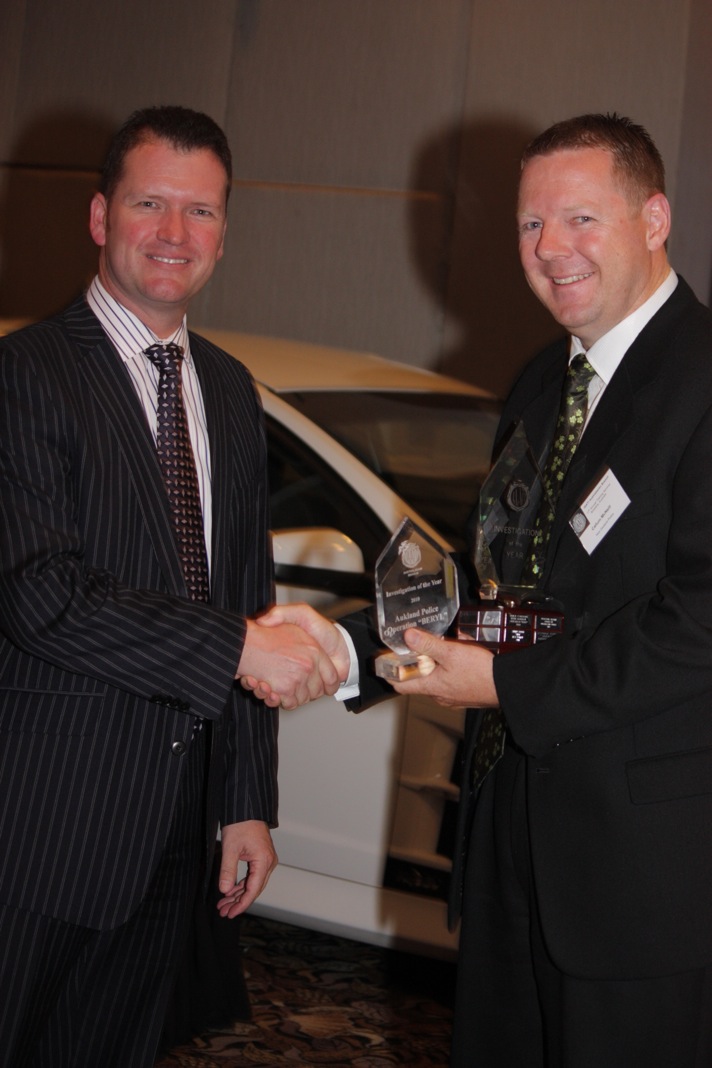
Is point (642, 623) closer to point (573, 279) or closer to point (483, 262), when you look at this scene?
point (573, 279)

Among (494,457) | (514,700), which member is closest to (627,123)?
(494,457)

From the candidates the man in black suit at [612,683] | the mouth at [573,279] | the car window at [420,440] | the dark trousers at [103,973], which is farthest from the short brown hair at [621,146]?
the car window at [420,440]

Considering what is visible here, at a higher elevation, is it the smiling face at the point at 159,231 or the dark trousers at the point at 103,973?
the smiling face at the point at 159,231

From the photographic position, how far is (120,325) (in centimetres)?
185

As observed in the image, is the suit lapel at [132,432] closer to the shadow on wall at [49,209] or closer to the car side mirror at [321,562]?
the car side mirror at [321,562]

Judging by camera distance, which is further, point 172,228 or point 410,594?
point 172,228

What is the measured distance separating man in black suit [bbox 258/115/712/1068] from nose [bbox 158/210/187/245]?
0.53 metres

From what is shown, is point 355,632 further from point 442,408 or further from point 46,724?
point 442,408

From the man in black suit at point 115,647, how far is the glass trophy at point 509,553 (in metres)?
0.31

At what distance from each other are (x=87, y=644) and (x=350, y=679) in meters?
0.48

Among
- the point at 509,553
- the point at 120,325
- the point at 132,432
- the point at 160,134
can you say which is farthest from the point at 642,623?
the point at 160,134

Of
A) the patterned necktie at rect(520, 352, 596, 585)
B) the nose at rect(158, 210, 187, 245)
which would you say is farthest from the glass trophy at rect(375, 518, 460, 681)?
the nose at rect(158, 210, 187, 245)

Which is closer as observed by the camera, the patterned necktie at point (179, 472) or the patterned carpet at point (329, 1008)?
the patterned necktie at point (179, 472)

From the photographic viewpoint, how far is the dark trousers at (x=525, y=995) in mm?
1522
